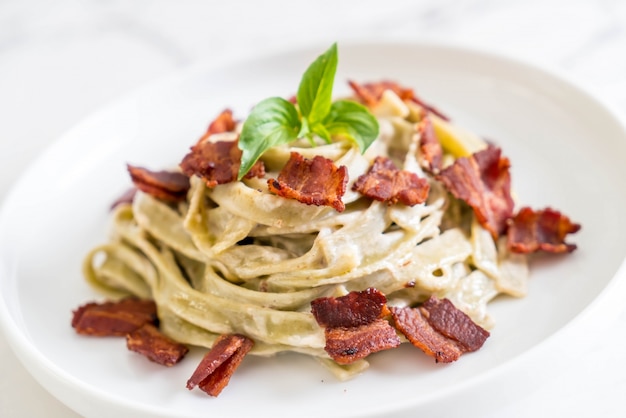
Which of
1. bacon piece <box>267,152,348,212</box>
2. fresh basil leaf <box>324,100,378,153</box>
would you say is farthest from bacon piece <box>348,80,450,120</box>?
bacon piece <box>267,152,348,212</box>

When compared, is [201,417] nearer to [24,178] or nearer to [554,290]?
[554,290]

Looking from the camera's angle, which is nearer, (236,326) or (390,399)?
(390,399)

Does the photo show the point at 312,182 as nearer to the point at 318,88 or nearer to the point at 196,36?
the point at 318,88

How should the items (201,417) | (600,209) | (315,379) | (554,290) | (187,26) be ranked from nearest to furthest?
(201,417)
(315,379)
(554,290)
(600,209)
(187,26)

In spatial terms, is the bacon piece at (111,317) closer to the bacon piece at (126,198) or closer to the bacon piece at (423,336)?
the bacon piece at (126,198)

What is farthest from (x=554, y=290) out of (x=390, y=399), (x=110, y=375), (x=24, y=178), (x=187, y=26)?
(x=187, y=26)

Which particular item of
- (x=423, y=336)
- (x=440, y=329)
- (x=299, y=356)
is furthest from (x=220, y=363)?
(x=440, y=329)

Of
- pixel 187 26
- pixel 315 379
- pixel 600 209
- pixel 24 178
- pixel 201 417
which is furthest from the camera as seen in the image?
pixel 187 26

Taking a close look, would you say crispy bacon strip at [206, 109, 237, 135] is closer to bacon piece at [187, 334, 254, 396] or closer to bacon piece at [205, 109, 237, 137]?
bacon piece at [205, 109, 237, 137]
